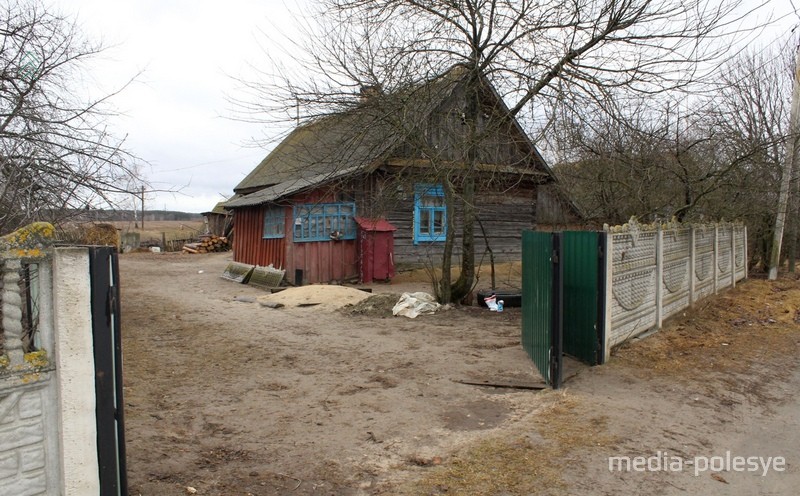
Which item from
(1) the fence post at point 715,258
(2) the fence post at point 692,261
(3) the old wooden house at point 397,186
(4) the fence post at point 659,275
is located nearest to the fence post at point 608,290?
(4) the fence post at point 659,275

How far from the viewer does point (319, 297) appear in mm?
12461

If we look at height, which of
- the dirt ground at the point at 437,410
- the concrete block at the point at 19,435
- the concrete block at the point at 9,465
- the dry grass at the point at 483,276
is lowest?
the dirt ground at the point at 437,410

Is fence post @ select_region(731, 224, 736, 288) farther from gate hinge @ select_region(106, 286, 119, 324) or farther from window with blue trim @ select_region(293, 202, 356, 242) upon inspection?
gate hinge @ select_region(106, 286, 119, 324)

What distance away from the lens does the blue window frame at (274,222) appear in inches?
→ 632

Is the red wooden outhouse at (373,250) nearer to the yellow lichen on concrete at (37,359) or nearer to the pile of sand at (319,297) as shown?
the pile of sand at (319,297)

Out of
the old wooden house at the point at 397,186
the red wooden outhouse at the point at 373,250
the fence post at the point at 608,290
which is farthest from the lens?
the red wooden outhouse at the point at 373,250

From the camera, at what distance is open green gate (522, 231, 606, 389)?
19.4ft

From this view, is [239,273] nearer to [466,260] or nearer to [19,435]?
[466,260]

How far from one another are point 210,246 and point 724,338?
28.7 meters

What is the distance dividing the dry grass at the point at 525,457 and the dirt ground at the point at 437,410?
0.02m

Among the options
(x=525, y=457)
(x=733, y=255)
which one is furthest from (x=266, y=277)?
(x=525, y=457)

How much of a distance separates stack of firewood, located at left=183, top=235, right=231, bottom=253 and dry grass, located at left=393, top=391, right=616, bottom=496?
29.6 meters

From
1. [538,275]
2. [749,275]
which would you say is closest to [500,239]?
[749,275]

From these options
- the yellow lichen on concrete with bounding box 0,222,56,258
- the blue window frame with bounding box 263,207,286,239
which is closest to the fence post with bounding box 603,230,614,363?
the yellow lichen on concrete with bounding box 0,222,56,258
